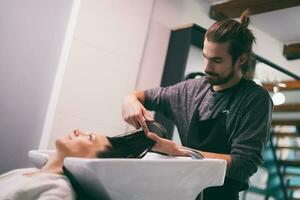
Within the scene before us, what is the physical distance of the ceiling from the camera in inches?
154

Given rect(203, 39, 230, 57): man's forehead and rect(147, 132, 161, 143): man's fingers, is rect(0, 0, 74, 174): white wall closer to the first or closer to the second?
rect(203, 39, 230, 57): man's forehead

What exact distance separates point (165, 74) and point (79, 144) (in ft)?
7.52

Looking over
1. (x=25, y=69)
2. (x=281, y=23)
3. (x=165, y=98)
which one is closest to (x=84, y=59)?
(x=25, y=69)

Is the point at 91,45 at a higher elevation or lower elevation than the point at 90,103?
higher

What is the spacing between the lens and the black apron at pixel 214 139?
4.79 ft

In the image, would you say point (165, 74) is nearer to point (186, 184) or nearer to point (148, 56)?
point (148, 56)

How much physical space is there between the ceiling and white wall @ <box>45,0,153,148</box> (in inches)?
47.1

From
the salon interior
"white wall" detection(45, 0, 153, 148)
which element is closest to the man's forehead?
the salon interior

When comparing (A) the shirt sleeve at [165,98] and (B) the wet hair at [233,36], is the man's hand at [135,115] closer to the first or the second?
(A) the shirt sleeve at [165,98]

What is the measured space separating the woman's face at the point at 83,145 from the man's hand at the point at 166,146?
0.19 meters

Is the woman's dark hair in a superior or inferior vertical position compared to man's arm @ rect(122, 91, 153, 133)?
inferior

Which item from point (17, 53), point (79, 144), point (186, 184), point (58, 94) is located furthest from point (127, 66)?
point (186, 184)

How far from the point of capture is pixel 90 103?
2.93 m

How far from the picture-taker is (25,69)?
2.76 metres
